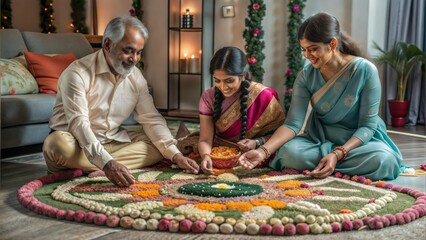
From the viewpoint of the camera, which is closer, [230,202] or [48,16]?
[230,202]

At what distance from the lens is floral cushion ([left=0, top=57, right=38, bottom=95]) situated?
4758 millimetres

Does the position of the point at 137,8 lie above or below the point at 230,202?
above

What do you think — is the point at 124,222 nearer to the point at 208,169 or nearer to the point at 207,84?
the point at 208,169

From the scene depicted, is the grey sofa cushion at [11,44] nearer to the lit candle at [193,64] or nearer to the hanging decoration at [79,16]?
the lit candle at [193,64]

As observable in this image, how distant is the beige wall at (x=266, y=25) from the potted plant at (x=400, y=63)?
28cm

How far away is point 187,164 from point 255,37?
13.5 ft

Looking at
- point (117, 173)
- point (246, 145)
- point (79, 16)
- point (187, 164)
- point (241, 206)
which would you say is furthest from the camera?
point (79, 16)

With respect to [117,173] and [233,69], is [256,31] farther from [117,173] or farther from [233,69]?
[117,173]

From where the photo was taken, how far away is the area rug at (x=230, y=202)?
2307 mm

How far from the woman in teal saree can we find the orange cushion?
7.95 ft

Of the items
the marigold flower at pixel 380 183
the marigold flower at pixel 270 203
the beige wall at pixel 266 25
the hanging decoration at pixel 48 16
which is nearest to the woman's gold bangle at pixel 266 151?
the marigold flower at pixel 380 183

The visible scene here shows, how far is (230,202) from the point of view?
2.59 meters

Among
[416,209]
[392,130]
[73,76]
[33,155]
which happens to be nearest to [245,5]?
[392,130]

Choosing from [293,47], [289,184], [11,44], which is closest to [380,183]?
[289,184]
